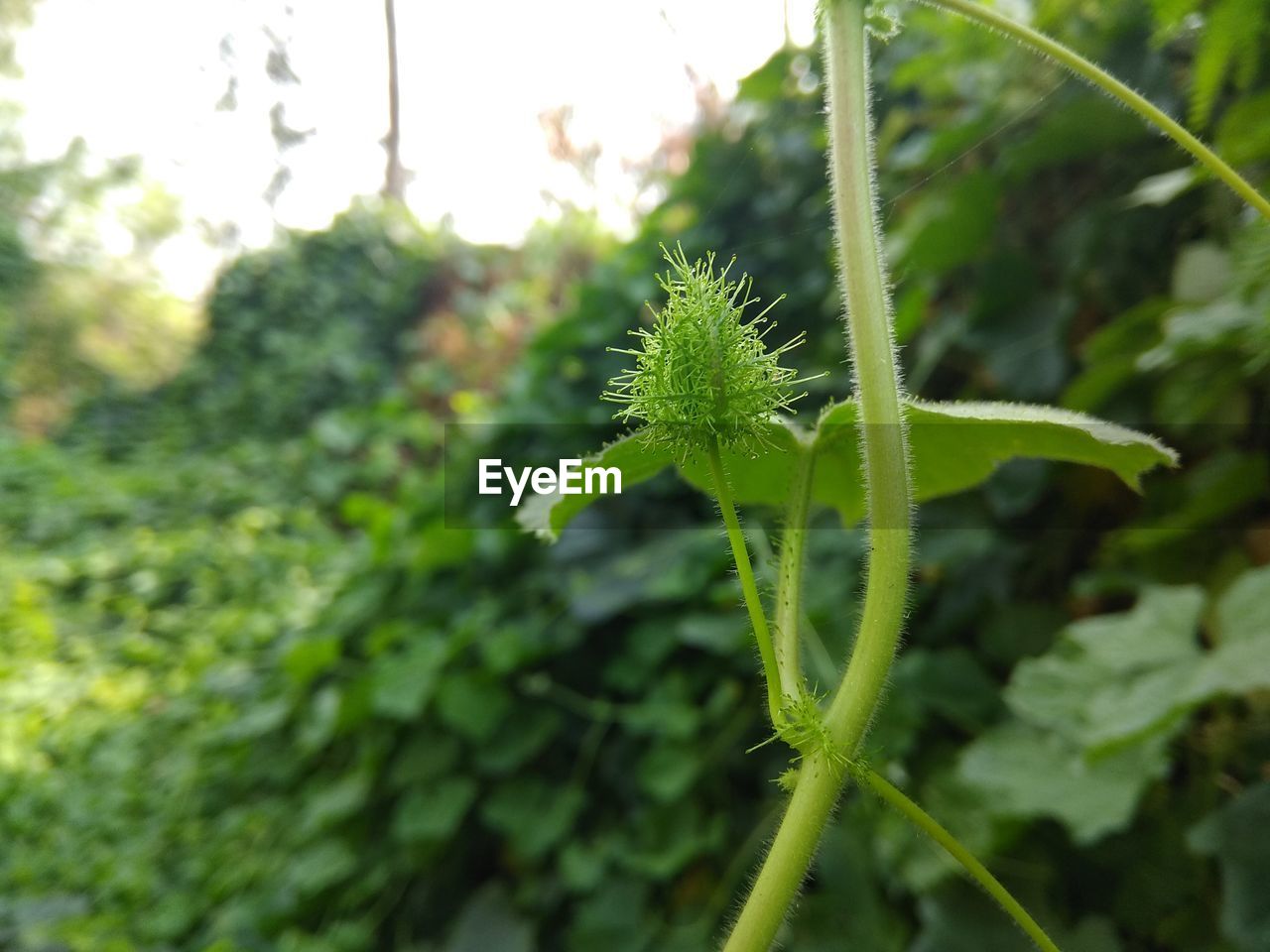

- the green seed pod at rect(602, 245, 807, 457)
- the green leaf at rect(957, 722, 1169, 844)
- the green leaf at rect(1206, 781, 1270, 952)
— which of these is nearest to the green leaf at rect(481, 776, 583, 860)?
the green leaf at rect(957, 722, 1169, 844)

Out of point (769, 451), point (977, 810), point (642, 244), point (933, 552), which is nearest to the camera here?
point (769, 451)

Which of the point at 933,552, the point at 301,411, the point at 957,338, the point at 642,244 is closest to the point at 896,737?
the point at 933,552

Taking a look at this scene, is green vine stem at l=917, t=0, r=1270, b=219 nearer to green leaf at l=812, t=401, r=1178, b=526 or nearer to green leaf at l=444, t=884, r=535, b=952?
green leaf at l=812, t=401, r=1178, b=526

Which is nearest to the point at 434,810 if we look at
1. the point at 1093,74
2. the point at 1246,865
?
the point at 1246,865

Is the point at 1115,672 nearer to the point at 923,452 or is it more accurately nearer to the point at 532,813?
the point at 923,452

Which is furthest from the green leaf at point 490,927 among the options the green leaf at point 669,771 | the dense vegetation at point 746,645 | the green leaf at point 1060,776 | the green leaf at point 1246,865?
the green leaf at point 1246,865

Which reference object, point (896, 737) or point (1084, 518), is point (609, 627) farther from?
point (1084, 518)
